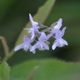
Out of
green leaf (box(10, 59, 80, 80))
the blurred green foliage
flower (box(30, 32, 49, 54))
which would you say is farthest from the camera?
the blurred green foliage

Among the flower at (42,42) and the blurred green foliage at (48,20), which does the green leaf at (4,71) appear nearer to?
the flower at (42,42)

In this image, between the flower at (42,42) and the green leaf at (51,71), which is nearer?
the flower at (42,42)

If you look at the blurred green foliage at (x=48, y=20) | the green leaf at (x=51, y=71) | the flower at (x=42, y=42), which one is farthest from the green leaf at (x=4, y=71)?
the blurred green foliage at (x=48, y=20)

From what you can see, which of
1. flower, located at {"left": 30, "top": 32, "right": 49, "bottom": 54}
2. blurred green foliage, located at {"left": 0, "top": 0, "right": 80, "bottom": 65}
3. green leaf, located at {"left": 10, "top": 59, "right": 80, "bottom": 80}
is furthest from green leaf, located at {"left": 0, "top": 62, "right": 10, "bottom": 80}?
blurred green foliage, located at {"left": 0, "top": 0, "right": 80, "bottom": 65}

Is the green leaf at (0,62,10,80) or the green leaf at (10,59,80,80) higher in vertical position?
the green leaf at (0,62,10,80)

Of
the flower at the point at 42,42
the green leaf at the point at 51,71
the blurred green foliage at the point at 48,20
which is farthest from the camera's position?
the blurred green foliage at the point at 48,20

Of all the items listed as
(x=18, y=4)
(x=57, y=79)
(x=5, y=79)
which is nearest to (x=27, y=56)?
(x=18, y=4)

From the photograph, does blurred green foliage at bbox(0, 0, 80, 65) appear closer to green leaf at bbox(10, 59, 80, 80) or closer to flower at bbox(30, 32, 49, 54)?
green leaf at bbox(10, 59, 80, 80)
